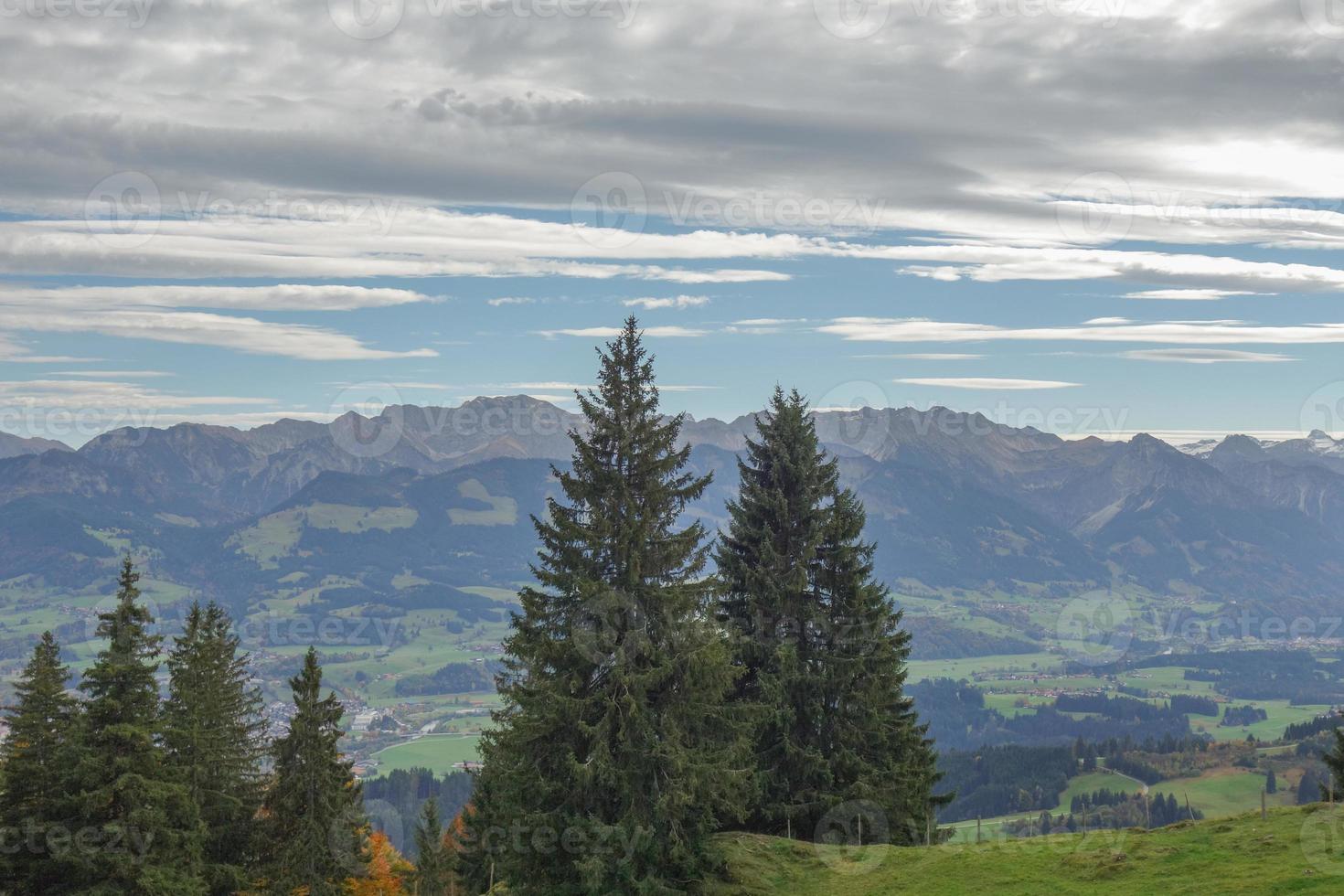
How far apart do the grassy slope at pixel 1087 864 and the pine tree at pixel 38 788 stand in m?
24.0

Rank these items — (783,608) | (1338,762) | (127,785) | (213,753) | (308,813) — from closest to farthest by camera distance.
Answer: (127,785), (783,608), (308,813), (213,753), (1338,762)

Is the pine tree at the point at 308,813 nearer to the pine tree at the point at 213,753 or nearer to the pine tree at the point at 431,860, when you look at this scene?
the pine tree at the point at 213,753

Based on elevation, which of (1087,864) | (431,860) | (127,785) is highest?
(127,785)

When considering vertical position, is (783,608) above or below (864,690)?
above

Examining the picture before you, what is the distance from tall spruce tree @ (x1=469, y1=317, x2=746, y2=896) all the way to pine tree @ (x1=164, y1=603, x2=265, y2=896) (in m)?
17.2

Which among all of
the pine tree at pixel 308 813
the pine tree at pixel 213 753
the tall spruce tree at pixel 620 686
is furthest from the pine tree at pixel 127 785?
the tall spruce tree at pixel 620 686

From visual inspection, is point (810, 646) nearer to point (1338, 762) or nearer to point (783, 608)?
point (783, 608)

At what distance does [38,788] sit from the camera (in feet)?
135

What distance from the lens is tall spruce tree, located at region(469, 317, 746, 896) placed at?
33031 millimetres

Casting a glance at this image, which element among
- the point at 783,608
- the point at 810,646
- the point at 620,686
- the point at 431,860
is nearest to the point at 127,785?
the point at 620,686

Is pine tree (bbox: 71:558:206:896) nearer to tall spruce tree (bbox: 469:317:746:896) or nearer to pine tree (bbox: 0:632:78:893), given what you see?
pine tree (bbox: 0:632:78:893)

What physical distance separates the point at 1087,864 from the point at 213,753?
118ft

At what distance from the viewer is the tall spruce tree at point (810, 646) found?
136 feet

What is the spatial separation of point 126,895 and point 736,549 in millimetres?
25986
